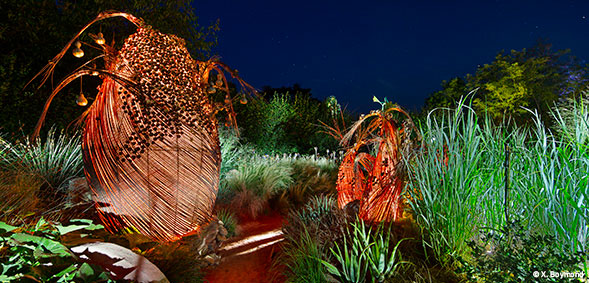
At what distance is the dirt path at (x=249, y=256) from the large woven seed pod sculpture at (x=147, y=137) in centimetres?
53

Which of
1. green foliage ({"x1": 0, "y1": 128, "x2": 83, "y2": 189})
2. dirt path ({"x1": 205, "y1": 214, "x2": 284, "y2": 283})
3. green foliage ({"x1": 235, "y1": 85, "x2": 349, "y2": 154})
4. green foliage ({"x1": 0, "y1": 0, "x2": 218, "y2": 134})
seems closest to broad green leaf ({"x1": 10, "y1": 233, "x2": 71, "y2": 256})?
dirt path ({"x1": 205, "y1": 214, "x2": 284, "y2": 283})

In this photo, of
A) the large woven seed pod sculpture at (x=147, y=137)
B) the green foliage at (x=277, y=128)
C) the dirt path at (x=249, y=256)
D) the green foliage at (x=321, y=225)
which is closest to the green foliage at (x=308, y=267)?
the green foliage at (x=321, y=225)

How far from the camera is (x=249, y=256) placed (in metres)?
3.29

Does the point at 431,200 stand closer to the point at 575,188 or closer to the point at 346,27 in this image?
the point at 575,188

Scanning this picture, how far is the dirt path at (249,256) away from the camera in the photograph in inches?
112

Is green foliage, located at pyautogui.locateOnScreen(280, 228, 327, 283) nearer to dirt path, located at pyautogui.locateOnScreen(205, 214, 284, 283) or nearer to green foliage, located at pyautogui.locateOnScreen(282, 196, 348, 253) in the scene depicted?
green foliage, located at pyautogui.locateOnScreen(282, 196, 348, 253)

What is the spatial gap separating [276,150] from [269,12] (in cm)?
1609

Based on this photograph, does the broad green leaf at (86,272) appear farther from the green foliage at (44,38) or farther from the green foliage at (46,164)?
the green foliage at (44,38)

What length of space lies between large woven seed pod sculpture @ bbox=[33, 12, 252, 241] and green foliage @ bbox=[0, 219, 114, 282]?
2.91 ft

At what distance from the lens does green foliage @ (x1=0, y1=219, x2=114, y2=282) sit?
55.7 inches

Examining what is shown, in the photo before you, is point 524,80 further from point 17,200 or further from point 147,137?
point 17,200

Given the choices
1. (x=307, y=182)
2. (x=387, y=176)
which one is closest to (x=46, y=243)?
(x=387, y=176)

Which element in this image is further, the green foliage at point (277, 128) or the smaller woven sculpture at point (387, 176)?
the green foliage at point (277, 128)

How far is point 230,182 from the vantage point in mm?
5309
